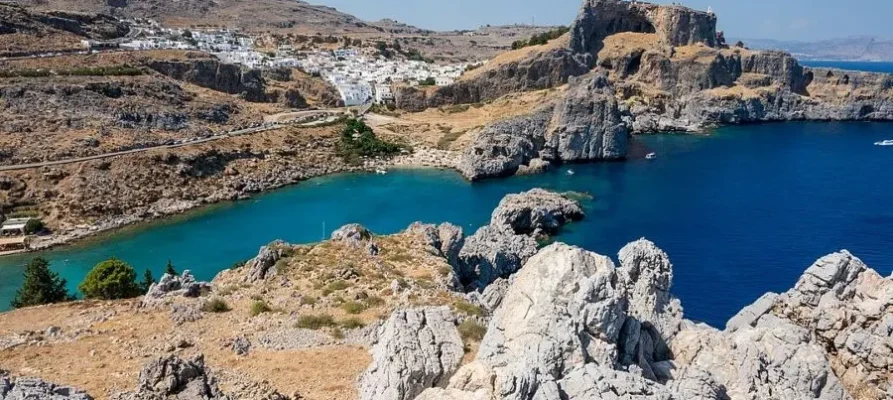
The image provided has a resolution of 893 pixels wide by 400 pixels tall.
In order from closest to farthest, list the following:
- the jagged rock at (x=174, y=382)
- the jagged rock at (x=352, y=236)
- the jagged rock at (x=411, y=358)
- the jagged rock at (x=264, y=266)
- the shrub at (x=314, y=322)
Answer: the jagged rock at (x=411, y=358), the jagged rock at (x=174, y=382), the shrub at (x=314, y=322), the jagged rock at (x=264, y=266), the jagged rock at (x=352, y=236)

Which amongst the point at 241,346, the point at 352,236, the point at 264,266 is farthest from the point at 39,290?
the point at 241,346

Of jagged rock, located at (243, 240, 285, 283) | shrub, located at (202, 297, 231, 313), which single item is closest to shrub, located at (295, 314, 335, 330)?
shrub, located at (202, 297, 231, 313)

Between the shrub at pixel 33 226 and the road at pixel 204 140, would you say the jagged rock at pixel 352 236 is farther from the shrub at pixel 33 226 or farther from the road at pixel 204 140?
the road at pixel 204 140

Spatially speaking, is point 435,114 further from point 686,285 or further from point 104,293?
point 104,293

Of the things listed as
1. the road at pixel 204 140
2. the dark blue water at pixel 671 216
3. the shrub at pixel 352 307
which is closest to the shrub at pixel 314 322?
the shrub at pixel 352 307

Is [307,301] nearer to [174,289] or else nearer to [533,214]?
[174,289]
